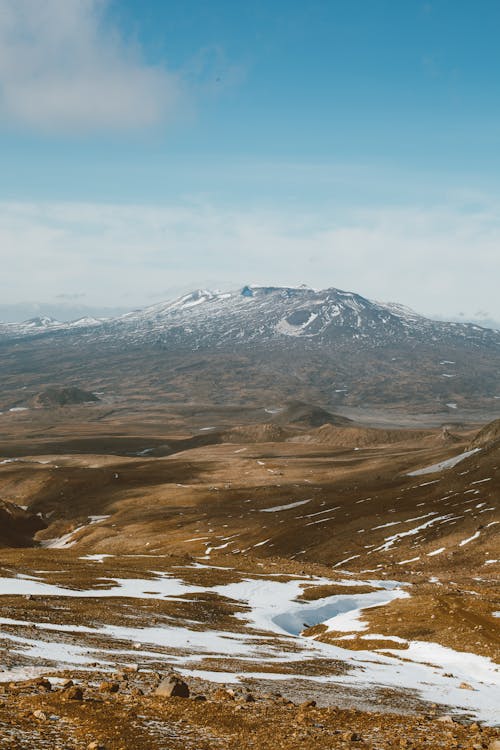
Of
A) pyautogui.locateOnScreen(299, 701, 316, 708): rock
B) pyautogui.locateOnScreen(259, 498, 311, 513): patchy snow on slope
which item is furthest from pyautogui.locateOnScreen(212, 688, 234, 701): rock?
pyautogui.locateOnScreen(259, 498, 311, 513): patchy snow on slope

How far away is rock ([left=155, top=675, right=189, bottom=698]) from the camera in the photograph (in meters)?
19.3

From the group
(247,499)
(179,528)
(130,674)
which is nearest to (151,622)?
(130,674)

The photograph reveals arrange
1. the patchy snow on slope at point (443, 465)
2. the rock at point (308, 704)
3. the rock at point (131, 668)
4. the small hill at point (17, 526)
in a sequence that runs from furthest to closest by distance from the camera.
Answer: the patchy snow on slope at point (443, 465), the small hill at point (17, 526), the rock at point (131, 668), the rock at point (308, 704)

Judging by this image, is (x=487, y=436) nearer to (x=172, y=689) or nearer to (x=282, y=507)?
(x=282, y=507)

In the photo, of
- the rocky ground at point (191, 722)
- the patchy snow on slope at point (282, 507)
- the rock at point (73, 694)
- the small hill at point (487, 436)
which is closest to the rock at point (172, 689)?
the rocky ground at point (191, 722)

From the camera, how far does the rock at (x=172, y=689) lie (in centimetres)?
1927

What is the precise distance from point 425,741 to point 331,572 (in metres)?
54.2

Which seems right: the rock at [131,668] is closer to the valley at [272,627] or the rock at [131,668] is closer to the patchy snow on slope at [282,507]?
the valley at [272,627]

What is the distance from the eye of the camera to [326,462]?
196 m

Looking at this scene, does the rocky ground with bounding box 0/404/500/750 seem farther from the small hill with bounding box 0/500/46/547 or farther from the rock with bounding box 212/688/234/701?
the small hill with bounding box 0/500/46/547

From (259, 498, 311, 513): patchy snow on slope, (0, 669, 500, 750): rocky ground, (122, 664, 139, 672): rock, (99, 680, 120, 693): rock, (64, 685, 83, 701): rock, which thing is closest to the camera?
(0, 669, 500, 750): rocky ground

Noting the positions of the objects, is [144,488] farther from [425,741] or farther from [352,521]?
[425,741]

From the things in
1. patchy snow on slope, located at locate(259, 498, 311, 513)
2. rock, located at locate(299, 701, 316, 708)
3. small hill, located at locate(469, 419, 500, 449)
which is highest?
rock, located at locate(299, 701, 316, 708)

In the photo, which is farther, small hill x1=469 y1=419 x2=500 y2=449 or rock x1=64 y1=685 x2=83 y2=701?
small hill x1=469 y1=419 x2=500 y2=449
